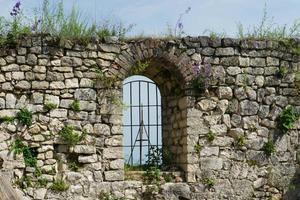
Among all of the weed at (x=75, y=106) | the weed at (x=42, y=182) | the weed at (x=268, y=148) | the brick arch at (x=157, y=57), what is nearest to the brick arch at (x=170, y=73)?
the brick arch at (x=157, y=57)

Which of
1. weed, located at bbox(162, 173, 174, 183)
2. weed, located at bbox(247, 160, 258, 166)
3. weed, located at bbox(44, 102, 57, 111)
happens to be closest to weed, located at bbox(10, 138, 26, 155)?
weed, located at bbox(44, 102, 57, 111)

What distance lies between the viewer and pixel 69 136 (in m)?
8.15

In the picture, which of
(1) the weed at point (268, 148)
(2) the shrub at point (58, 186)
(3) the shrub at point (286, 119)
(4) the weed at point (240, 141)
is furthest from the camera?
(3) the shrub at point (286, 119)

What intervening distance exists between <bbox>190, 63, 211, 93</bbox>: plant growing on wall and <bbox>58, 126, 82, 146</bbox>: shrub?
2058 millimetres

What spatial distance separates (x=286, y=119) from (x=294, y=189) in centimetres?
116

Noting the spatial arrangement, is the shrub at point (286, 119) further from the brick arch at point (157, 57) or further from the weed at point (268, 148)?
the brick arch at point (157, 57)

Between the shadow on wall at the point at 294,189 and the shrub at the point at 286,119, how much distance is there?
28.8 inches

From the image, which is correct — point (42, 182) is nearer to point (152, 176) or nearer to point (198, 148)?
point (152, 176)

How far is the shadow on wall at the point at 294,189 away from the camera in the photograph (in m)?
8.91

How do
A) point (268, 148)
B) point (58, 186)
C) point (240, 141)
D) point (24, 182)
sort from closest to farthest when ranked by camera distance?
point (24, 182), point (58, 186), point (240, 141), point (268, 148)

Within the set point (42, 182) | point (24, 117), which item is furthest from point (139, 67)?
point (42, 182)

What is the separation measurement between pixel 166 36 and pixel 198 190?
2533mm

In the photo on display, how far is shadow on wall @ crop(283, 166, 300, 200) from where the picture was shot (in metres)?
8.91

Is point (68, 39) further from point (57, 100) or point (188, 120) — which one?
point (188, 120)
